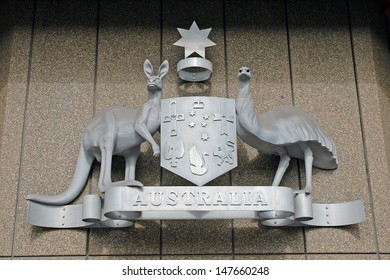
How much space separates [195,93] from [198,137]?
486 millimetres

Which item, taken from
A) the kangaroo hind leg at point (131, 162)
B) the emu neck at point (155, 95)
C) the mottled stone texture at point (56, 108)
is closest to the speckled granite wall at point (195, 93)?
the mottled stone texture at point (56, 108)

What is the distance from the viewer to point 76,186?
9.89 feet

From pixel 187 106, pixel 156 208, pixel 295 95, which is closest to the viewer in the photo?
pixel 156 208

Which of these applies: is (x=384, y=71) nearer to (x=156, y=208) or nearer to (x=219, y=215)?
(x=219, y=215)

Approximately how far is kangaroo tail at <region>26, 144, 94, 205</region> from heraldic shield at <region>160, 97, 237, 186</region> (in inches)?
17.8

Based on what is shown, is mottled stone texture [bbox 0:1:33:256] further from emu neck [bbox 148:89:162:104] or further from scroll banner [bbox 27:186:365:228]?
emu neck [bbox 148:89:162:104]

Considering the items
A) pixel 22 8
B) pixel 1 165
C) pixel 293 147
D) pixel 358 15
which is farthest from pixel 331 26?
pixel 1 165

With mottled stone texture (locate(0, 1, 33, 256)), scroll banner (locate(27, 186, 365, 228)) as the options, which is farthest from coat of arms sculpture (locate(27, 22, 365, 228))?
mottled stone texture (locate(0, 1, 33, 256))

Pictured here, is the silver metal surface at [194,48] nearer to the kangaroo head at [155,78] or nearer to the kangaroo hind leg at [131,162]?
the kangaroo head at [155,78]

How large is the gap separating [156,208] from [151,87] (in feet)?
2.09

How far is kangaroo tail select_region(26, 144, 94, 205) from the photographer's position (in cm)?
295

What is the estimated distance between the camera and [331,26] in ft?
11.3

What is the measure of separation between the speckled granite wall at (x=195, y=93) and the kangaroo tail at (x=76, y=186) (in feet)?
0.19

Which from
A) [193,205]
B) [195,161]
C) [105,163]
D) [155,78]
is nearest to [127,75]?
[155,78]
